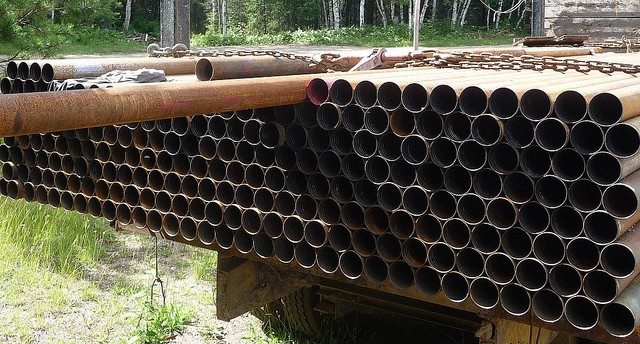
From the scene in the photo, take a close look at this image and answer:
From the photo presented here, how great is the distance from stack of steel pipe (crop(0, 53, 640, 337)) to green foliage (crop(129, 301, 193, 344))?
1259mm

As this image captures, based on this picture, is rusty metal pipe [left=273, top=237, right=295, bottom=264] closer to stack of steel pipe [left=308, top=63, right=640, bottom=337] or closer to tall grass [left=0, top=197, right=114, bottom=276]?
stack of steel pipe [left=308, top=63, right=640, bottom=337]

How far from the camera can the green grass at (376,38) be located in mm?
34219

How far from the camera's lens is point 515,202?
2828mm

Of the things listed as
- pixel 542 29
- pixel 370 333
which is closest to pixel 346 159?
pixel 370 333

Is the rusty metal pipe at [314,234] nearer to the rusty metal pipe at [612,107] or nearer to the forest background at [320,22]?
the rusty metal pipe at [612,107]

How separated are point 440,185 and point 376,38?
108 feet

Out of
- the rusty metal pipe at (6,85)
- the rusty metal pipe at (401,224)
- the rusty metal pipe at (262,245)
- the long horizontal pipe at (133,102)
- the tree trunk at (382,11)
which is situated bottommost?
the tree trunk at (382,11)

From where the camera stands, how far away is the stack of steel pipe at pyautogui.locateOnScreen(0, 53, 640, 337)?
2689 mm

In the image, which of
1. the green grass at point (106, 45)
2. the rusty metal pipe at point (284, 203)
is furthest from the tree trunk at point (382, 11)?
the rusty metal pipe at point (284, 203)

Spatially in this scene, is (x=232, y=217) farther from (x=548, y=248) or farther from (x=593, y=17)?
(x=593, y=17)

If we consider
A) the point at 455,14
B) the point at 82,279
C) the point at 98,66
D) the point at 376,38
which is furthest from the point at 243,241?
the point at 455,14

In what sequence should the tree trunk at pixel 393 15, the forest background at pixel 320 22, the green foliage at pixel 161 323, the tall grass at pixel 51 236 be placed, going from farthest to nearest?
1. the tree trunk at pixel 393 15
2. the forest background at pixel 320 22
3. the tall grass at pixel 51 236
4. the green foliage at pixel 161 323

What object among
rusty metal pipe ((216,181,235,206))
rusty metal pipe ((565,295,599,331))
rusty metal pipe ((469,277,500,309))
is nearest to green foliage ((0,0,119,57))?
rusty metal pipe ((216,181,235,206))

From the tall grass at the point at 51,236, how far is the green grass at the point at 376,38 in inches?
1043
